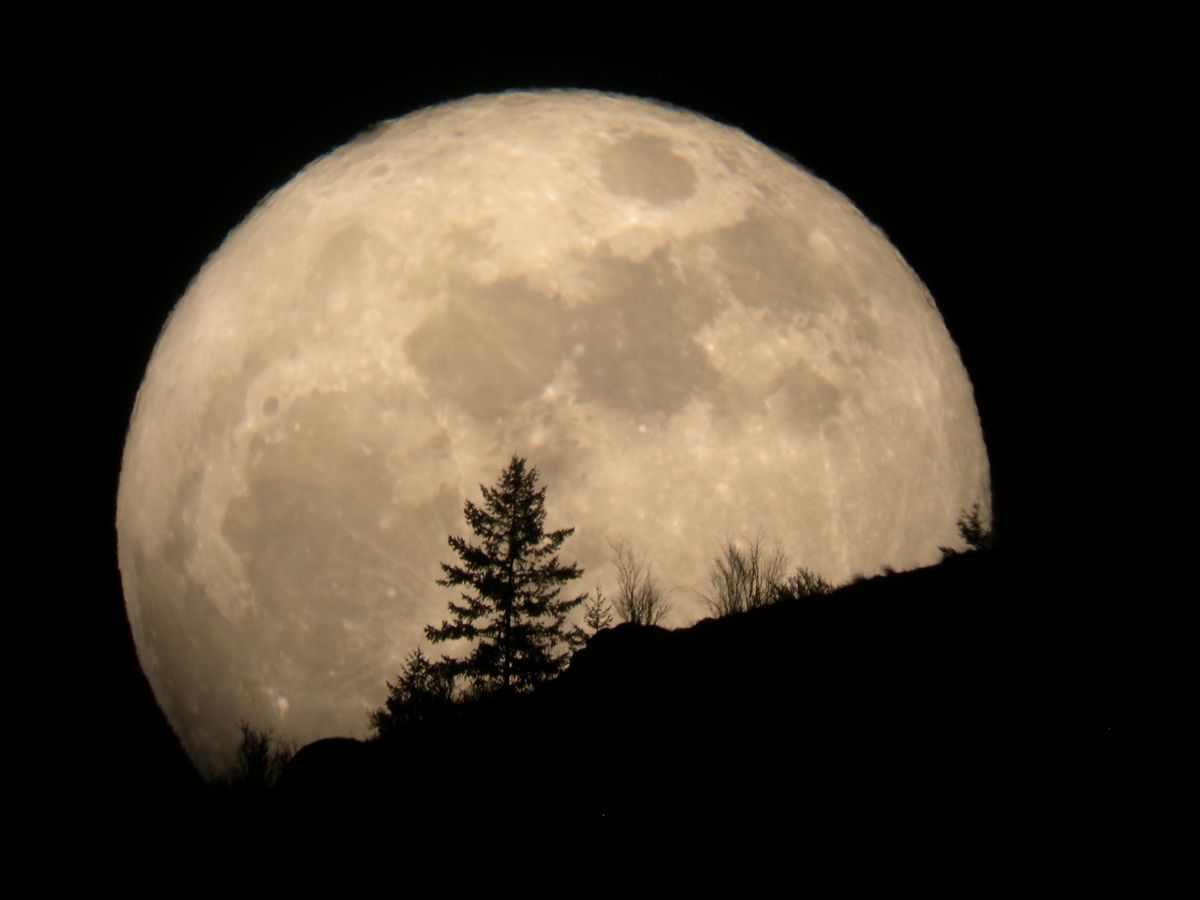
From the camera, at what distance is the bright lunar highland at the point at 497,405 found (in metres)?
7.38

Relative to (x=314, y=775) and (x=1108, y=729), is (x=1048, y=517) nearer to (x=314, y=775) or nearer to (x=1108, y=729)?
(x=1108, y=729)

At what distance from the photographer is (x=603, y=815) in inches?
157

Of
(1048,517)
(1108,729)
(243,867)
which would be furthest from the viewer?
(1048,517)

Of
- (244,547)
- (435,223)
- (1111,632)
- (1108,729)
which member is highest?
(435,223)

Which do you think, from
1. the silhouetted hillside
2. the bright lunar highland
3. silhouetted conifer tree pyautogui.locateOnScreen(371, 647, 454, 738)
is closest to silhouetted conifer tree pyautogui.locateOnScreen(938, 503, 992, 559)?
the bright lunar highland

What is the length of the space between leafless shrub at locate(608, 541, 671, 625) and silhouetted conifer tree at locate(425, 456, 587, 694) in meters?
0.43

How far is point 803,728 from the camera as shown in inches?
166

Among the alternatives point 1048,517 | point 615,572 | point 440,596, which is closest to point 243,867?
point 440,596

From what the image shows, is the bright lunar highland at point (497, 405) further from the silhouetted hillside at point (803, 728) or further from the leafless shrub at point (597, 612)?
the silhouetted hillside at point (803, 728)

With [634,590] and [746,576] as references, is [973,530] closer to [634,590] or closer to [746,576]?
[746,576]

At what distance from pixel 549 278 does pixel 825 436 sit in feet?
12.6

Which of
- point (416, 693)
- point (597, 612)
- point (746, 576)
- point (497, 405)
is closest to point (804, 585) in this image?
point (746, 576)

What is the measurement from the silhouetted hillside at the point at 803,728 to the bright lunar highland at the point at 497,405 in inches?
87.0

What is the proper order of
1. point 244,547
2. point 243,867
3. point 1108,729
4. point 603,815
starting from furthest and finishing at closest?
point 244,547, point 243,867, point 603,815, point 1108,729
